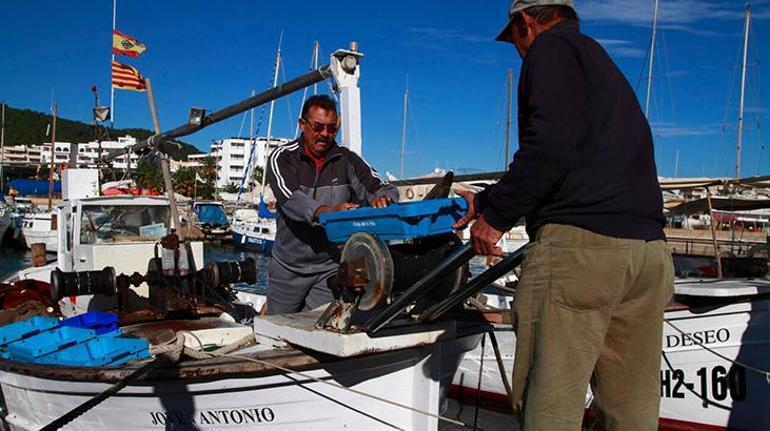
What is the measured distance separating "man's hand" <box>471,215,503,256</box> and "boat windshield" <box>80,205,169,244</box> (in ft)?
22.1

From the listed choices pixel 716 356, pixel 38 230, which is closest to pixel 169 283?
pixel 716 356

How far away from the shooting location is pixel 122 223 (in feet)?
28.5

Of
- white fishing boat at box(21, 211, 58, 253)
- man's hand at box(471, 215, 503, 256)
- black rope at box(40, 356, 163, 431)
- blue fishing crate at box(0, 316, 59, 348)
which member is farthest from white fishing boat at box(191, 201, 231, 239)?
man's hand at box(471, 215, 503, 256)

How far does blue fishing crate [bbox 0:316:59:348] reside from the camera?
5586 mm

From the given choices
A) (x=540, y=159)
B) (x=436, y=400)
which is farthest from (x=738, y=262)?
(x=540, y=159)

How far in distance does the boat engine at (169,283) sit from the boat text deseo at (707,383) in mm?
5114

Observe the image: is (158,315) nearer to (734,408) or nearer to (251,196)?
(734,408)

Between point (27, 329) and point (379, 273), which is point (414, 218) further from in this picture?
point (27, 329)

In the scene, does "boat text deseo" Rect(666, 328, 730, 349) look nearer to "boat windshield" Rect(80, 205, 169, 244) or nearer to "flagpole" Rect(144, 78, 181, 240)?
"flagpole" Rect(144, 78, 181, 240)

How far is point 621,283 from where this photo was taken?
8.98 ft

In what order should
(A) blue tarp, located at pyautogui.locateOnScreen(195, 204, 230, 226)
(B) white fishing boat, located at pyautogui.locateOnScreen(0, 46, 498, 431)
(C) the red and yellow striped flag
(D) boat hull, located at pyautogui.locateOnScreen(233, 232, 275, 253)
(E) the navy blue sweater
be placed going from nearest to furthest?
(E) the navy blue sweater → (B) white fishing boat, located at pyautogui.locateOnScreen(0, 46, 498, 431) → (C) the red and yellow striped flag → (D) boat hull, located at pyautogui.locateOnScreen(233, 232, 275, 253) → (A) blue tarp, located at pyautogui.locateOnScreen(195, 204, 230, 226)

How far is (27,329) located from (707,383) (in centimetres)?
734

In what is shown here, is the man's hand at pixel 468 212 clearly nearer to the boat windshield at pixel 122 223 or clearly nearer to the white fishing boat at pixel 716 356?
the white fishing boat at pixel 716 356

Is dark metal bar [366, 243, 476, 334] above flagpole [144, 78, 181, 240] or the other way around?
the other way around
